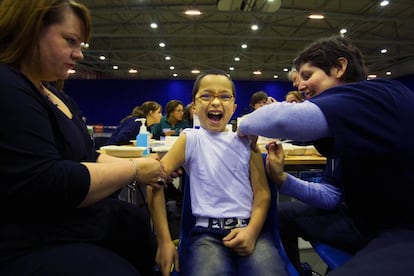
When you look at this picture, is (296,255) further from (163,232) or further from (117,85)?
(117,85)

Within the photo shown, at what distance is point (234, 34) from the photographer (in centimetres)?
1272

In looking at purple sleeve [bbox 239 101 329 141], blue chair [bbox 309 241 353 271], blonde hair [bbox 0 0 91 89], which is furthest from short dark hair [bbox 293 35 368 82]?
blonde hair [bbox 0 0 91 89]

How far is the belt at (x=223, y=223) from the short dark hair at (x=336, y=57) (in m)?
0.71

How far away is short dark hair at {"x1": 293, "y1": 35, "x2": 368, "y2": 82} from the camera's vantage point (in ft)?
4.22

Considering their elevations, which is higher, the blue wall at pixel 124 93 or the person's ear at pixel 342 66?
the blue wall at pixel 124 93

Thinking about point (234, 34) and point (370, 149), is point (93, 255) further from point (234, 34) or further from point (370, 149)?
point (234, 34)

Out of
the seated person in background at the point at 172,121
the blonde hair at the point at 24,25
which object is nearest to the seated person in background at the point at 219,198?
the blonde hair at the point at 24,25

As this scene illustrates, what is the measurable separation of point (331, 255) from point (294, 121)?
600 millimetres

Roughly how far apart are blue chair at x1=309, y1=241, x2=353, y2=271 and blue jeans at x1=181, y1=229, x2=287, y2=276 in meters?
0.17

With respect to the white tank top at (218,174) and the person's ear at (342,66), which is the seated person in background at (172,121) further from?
the person's ear at (342,66)

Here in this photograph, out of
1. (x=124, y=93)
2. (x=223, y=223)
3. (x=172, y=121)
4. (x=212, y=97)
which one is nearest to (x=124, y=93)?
(x=124, y=93)

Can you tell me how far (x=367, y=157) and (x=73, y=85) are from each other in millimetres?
18956

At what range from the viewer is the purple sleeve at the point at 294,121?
97 centimetres

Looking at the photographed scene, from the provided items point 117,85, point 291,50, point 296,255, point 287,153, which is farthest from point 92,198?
point 117,85
